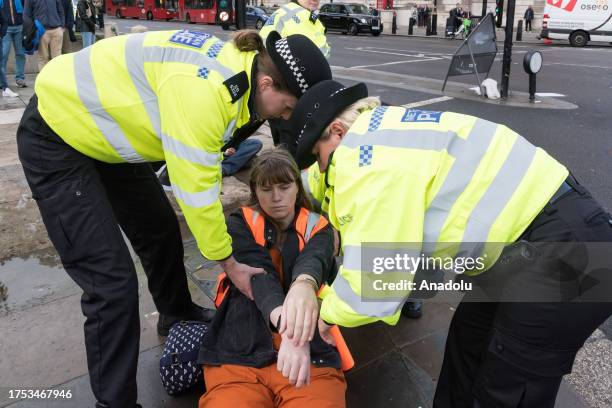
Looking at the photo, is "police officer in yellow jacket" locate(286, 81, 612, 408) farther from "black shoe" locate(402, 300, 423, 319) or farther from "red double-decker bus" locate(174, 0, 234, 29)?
"red double-decker bus" locate(174, 0, 234, 29)

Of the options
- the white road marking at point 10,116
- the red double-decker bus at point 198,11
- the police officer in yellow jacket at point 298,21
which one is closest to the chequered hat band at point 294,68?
the police officer in yellow jacket at point 298,21

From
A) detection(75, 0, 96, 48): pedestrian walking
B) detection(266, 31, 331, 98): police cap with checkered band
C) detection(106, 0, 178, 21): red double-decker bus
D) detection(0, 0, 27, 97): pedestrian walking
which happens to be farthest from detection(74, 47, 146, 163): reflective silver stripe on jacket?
detection(106, 0, 178, 21): red double-decker bus

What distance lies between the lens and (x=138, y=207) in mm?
2502

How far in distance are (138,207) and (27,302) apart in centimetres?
114

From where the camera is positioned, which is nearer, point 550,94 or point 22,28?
point 22,28

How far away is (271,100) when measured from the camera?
1911 mm

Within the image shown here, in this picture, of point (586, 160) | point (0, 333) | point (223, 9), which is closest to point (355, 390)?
point (0, 333)

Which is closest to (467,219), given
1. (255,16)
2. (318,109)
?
(318,109)

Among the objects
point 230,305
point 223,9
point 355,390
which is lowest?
point 355,390

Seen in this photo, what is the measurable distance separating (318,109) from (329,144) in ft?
0.36

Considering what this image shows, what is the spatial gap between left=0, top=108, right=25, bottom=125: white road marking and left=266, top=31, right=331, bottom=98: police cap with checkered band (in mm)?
6522

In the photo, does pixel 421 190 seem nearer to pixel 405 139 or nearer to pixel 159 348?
pixel 405 139

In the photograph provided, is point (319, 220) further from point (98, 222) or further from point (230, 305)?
point (98, 222)

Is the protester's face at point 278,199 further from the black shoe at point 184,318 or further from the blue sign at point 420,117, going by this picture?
the blue sign at point 420,117
